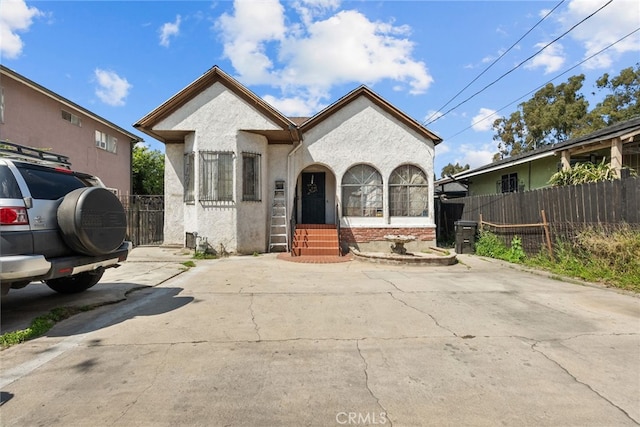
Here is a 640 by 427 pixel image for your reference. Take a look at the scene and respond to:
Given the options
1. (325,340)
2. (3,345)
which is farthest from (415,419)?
(3,345)

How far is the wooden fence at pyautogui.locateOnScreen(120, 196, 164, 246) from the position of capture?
13445 millimetres

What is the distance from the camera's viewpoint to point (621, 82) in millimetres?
30812

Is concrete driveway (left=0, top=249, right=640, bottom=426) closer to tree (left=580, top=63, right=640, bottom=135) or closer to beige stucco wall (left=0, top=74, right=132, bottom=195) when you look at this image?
beige stucco wall (left=0, top=74, right=132, bottom=195)

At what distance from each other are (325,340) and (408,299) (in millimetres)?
2534

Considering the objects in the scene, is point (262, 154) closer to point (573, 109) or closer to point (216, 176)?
point (216, 176)

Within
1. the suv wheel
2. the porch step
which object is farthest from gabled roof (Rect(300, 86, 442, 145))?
the suv wheel

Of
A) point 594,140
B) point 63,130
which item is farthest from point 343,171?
point 63,130

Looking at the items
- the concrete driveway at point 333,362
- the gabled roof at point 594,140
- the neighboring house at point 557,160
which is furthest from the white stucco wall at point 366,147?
the concrete driveway at point 333,362

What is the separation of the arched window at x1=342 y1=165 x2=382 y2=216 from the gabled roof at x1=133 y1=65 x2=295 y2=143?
11.2ft

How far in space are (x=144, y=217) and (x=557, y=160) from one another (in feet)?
56.7

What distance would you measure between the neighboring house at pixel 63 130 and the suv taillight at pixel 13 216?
11.9 meters

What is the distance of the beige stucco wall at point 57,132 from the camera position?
13.4m

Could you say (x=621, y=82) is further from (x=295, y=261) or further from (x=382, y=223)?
(x=295, y=261)

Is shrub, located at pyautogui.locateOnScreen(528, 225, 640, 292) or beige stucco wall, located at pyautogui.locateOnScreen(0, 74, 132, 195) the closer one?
shrub, located at pyautogui.locateOnScreen(528, 225, 640, 292)
